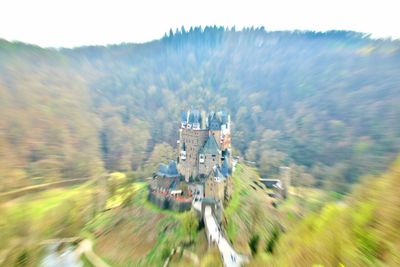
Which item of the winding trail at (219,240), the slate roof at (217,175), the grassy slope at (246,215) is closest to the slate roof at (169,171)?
the winding trail at (219,240)

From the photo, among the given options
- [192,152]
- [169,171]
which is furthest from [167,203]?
[192,152]

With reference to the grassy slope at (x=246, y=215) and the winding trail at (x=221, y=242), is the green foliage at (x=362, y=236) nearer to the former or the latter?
the winding trail at (x=221, y=242)

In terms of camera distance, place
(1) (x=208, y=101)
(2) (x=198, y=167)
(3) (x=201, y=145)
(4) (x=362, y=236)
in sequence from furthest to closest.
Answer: (1) (x=208, y=101) < (3) (x=201, y=145) < (2) (x=198, y=167) < (4) (x=362, y=236)

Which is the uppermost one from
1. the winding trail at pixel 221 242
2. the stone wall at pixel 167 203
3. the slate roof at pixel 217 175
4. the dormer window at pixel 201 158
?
the dormer window at pixel 201 158

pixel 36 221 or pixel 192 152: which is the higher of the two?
pixel 192 152

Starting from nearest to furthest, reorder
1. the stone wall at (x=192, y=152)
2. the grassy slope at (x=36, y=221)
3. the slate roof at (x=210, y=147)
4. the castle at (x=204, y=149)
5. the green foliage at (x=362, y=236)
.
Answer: the green foliage at (x=362, y=236) < the grassy slope at (x=36, y=221) < the castle at (x=204, y=149) < the slate roof at (x=210, y=147) < the stone wall at (x=192, y=152)

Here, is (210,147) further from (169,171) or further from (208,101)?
(208,101)

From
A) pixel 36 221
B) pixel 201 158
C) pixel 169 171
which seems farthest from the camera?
pixel 201 158

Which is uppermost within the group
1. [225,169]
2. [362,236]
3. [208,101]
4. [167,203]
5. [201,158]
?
[208,101]

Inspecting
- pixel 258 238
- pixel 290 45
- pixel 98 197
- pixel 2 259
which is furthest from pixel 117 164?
pixel 290 45
